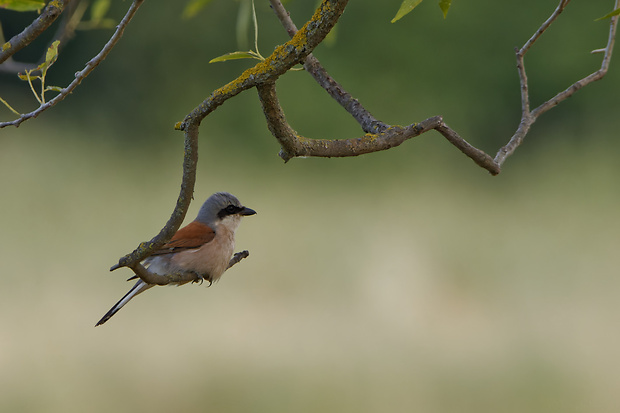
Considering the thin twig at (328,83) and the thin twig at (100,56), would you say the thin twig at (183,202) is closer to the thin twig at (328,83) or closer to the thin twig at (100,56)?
the thin twig at (100,56)

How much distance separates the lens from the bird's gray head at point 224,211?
6.51 ft

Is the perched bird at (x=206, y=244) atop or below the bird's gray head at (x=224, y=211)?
below

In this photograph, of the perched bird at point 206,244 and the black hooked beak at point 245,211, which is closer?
the perched bird at point 206,244

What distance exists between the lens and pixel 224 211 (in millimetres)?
1999

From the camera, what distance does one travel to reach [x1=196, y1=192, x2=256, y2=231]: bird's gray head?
199 centimetres

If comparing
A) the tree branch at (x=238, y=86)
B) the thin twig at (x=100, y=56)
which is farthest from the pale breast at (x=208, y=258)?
the tree branch at (x=238, y=86)

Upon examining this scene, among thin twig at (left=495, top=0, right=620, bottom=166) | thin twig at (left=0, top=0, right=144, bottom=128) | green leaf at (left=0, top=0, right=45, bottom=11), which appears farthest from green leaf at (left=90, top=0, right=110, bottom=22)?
thin twig at (left=495, top=0, right=620, bottom=166)

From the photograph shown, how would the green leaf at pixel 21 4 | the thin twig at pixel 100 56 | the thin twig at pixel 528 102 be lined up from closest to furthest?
the green leaf at pixel 21 4 → the thin twig at pixel 100 56 → the thin twig at pixel 528 102

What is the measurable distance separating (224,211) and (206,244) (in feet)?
0.56

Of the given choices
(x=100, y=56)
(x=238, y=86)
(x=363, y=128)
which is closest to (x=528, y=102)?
(x=363, y=128)

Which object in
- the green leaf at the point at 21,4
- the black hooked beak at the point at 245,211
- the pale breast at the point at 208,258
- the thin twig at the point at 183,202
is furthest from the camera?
the black hooked beak at the point at 245,211

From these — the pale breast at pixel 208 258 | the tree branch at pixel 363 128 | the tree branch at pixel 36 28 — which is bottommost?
the pale breast at pixel 208 258

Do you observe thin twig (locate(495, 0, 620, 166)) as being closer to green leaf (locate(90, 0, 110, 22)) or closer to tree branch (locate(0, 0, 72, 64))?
tree branch (locate(0, 0, 72, 64))

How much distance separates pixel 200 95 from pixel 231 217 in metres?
5.15
